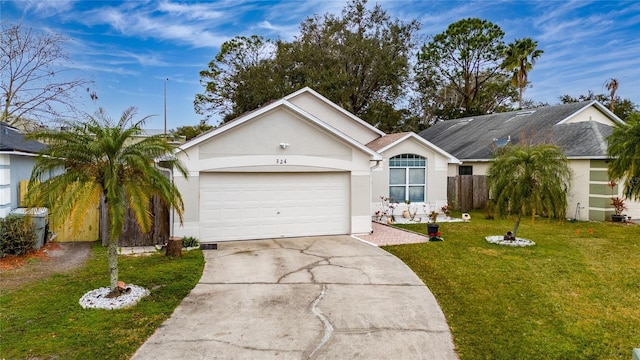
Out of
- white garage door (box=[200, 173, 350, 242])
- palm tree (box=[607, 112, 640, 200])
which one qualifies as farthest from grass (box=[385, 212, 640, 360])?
white garage door (box=[200, 173, 350, 242])

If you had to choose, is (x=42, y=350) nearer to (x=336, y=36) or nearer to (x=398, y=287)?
(x=398, y=287)

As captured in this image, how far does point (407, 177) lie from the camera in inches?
Result: 702

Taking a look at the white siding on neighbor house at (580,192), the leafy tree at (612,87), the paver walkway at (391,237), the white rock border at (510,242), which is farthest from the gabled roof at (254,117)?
the leafy tree at (612,87)

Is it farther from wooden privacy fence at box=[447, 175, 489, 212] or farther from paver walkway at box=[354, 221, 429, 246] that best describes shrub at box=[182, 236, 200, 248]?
wooden privacy fence at box=[447, 175, 489, 212]

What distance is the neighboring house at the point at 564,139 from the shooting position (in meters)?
16.6

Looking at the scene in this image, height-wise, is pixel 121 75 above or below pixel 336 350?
above

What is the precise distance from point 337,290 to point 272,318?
5.88ft

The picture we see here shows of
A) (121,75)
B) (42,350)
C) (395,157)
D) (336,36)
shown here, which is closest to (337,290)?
(42,350)

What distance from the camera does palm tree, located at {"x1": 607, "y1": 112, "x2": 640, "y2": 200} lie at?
12734 mm

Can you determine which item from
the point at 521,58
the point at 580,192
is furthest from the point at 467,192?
the point at 521,58

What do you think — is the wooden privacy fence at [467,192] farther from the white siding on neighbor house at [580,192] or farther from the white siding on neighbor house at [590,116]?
the white siding on neighbor house at [590,116]

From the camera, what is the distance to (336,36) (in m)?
33.0

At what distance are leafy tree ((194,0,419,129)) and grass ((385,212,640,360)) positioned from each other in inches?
819

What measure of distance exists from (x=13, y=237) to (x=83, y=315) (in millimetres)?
5340
